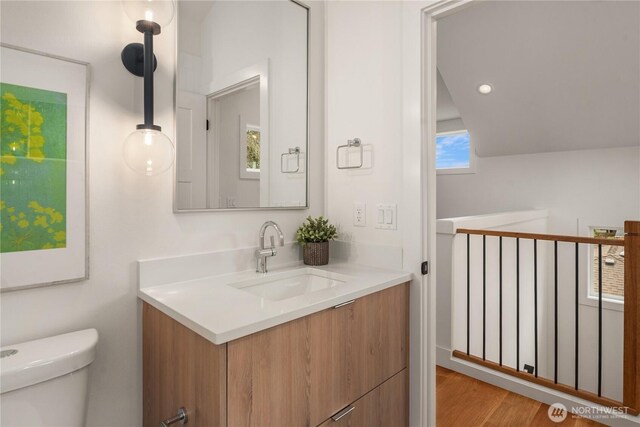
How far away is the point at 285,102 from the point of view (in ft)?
5.48

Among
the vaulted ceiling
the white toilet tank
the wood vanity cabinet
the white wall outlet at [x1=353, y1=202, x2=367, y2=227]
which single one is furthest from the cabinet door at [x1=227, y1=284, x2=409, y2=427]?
the vaulted ceiling

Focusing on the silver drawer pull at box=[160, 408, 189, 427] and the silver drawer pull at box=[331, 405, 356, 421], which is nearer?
the silver drawer pull at box=[160, 408, 189, 427]

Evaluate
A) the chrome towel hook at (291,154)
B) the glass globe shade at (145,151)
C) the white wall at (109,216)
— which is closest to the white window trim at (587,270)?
the chrome towel hook at (291,154)

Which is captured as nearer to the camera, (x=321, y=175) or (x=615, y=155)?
(x=321, y=175)

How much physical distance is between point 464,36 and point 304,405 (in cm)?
279

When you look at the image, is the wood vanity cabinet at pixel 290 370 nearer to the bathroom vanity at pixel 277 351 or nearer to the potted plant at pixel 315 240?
the bathroom vanity at pixel 277 351

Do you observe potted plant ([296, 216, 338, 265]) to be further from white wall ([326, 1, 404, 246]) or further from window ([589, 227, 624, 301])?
window ([589, 227, 624, 301])

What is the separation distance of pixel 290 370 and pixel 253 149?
3.09ft

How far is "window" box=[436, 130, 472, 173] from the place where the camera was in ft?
13.2

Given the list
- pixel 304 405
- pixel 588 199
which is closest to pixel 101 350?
pixel 304 405

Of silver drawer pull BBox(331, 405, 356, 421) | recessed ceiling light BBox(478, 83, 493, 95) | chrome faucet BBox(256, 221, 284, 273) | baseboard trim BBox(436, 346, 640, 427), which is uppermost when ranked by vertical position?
recessed ceiling light BBox(478, 83, 493, 95)

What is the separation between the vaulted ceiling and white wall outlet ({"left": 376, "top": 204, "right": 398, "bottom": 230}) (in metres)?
1.85

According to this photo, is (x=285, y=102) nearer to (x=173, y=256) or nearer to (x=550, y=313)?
(x=173, y=256)

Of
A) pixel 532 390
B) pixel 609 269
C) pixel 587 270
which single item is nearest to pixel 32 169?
pixel 532 390
